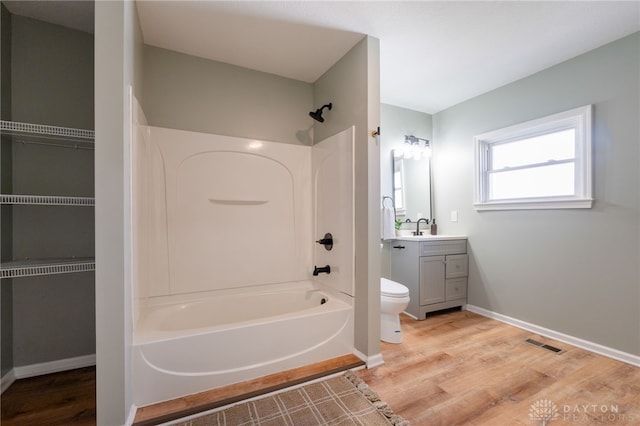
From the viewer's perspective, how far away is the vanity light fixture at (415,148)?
130 inches

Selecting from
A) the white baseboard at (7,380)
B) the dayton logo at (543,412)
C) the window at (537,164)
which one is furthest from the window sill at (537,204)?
the white baseboard at (7,380)

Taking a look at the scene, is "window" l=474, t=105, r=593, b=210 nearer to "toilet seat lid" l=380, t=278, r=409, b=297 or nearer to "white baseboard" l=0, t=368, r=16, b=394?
"toilet seat lid" l=380, t=278, r=409, b=297

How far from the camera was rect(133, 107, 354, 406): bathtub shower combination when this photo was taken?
1.64 m

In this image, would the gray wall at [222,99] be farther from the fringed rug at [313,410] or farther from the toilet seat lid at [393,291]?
the fringed rug at [313,410]

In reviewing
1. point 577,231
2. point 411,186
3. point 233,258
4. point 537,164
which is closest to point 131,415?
point 233,258

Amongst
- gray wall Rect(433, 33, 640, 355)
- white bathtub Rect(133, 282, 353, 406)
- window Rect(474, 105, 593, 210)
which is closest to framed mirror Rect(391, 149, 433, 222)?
gray wall Rect(433, 33, 640, 355)

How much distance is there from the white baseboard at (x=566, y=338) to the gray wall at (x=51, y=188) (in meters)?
3.50

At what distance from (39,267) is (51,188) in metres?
0.60

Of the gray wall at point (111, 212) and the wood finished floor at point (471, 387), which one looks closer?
the gray wall at point (111, 212)

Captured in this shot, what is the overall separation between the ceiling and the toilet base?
85.0 inches

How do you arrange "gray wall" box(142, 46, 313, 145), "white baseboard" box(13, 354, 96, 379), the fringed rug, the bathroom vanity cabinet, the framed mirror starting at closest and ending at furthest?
the fringed rug
"white baseboard" box(13, 354, 96, 379)
"gray wall" box(142, 46, 313, 145)
the bathroom vanity cabinet
the framed mirror

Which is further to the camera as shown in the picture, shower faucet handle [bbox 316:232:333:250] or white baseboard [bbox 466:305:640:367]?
shower faucet handle [bbox 316:232:333:250]

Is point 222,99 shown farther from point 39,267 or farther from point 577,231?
point 577,231

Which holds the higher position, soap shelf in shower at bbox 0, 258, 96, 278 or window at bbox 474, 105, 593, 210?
window at bbox 474, 105, 593, 210
